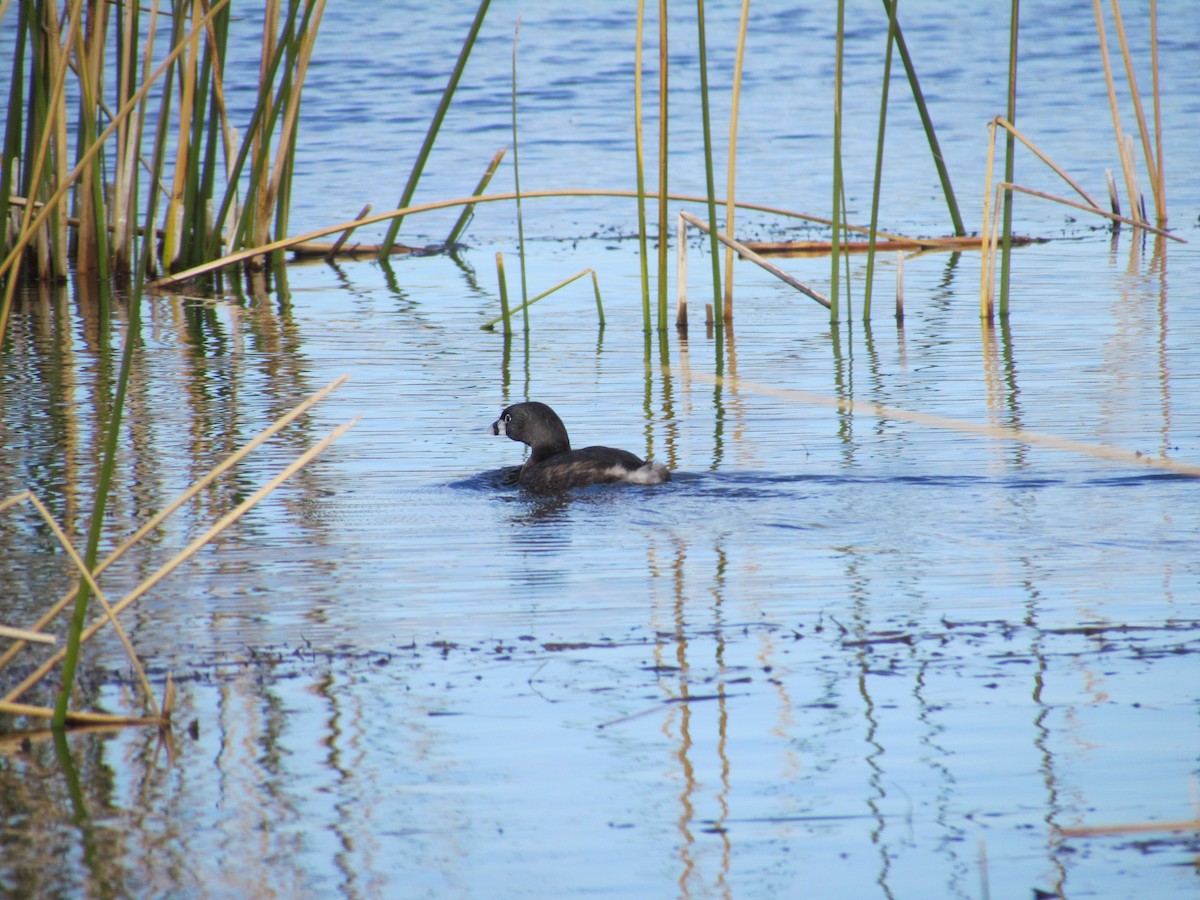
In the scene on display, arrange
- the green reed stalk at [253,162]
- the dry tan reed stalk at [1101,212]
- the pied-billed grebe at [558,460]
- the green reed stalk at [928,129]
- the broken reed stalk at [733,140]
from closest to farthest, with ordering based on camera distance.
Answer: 1. the pied-billed grebe at [558,460]
2. the dry tan reed stalk at [1101,212]
3. the broken reed stalk at [733,140]
4. the green reed stalk at [928,129]
5. the green reed stalk at [253,162]

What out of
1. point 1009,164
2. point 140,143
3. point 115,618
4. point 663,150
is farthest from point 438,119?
point 115,618

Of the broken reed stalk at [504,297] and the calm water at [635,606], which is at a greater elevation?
the broken reed stalk at [504,297]

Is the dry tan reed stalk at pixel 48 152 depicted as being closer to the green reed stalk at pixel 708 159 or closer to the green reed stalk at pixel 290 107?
the green reed stalk at pixel 290 107

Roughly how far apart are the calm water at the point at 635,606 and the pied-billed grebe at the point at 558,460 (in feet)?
0.32

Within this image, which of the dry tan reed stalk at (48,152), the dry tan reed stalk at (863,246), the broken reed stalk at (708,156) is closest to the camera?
the dry tan reed stalk at (48,152)

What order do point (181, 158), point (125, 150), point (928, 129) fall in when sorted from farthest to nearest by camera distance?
point (181, 158) < point (125, 150) < point (928, 129)

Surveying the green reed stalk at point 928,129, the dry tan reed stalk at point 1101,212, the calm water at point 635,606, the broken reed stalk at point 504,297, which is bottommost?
the calm water at point 635,606

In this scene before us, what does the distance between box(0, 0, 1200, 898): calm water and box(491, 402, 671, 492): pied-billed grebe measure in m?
0.10

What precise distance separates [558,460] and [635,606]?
2.22 meters

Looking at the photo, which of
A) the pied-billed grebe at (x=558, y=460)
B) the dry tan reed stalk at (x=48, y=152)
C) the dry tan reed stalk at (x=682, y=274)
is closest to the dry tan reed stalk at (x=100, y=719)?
the dry tan reed stalk at (x=48, y=152)

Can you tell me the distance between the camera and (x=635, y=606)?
5.27m

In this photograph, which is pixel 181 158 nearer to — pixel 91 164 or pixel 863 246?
pixel 91 164

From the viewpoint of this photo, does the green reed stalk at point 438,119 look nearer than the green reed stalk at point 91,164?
Yes

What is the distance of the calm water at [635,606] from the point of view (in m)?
3.65
